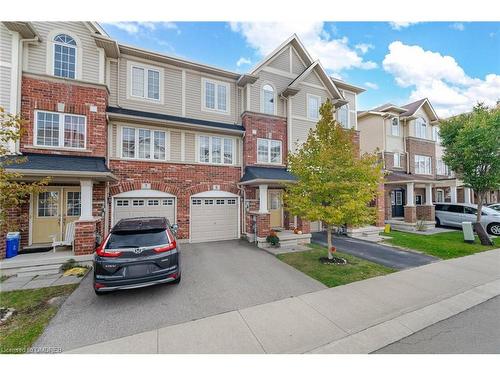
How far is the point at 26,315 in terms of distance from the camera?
4.50m

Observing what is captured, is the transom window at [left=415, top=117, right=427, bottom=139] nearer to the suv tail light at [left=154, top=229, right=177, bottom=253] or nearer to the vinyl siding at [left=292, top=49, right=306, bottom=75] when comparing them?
the vinyl siding at [left=292, top=49, right=306, bottom=75]

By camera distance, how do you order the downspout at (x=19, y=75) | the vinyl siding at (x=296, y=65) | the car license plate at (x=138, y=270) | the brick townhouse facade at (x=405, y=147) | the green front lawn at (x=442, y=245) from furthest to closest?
the brick townhouse facade at (x=405, y=147)
the vinyl siding at (x=296, y=65)
the green front lawn at (x=442, y=245)
the downspout at (x=19, y=75)
the car license plate at (x=138, y=270)

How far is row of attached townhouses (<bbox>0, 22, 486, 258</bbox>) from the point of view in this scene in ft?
26.6

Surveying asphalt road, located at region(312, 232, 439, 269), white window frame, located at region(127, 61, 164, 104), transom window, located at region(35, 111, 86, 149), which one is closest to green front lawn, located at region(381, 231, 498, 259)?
asphalt road, located at region(312, 232, 439, 269)

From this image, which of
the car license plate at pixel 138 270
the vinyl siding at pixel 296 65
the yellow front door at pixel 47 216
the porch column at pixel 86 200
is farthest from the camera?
the vinyl siding at pixel 296 65

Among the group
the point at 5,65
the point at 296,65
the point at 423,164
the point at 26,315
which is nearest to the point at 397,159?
the point at 423,164

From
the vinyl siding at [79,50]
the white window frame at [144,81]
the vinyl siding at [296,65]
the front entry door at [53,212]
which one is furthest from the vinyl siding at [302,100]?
the front entry door at [53,212]

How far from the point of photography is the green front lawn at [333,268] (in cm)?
641

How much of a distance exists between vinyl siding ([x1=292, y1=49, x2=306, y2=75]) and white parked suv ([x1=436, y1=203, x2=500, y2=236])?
1501 cm

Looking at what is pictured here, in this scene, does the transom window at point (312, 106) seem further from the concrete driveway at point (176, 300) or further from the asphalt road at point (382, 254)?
the concrete driveway at point (176, 300)

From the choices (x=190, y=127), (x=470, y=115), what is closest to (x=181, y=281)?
(x=190, y=127)

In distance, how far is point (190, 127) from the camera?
10.8m

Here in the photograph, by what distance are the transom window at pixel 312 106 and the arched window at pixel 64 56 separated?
1209cm

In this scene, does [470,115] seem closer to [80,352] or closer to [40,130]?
[80,352]
